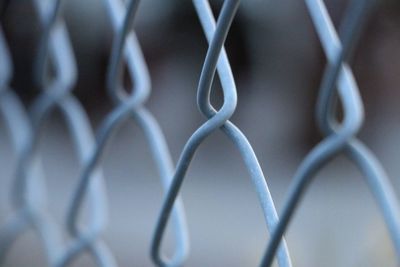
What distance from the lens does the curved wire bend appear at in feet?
1.49

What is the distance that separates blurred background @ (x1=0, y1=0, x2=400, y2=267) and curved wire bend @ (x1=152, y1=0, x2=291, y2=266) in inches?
83.5

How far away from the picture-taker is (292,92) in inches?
141

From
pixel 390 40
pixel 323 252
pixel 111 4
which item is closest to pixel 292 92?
pixel 390 40

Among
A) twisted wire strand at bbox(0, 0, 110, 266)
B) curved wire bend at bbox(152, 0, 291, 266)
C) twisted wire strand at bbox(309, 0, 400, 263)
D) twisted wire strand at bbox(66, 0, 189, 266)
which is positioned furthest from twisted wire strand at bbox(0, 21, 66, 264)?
twisted wire strand at bbox(309, 0, 400, 263)

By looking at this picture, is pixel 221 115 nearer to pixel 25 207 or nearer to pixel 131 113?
pixel 131 113

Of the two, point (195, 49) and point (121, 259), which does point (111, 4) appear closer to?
point (121, 259)

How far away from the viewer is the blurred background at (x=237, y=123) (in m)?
2.90

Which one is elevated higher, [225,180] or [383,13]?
[383,13]

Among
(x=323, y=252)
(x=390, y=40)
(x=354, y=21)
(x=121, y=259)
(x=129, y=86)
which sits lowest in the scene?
(x=323, y=252)

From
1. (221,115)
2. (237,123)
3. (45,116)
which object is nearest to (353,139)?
(221,115)

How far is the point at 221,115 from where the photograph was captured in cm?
48

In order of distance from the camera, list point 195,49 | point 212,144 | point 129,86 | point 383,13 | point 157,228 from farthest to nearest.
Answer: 1. point 212,144
2. point 195,49
3. point 383,13
4. point 129,86
5. point 157,228

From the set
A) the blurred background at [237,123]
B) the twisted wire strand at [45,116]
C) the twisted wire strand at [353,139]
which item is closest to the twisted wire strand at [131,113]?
the twisted wire strand at [45,116]

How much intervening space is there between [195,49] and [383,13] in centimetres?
78
